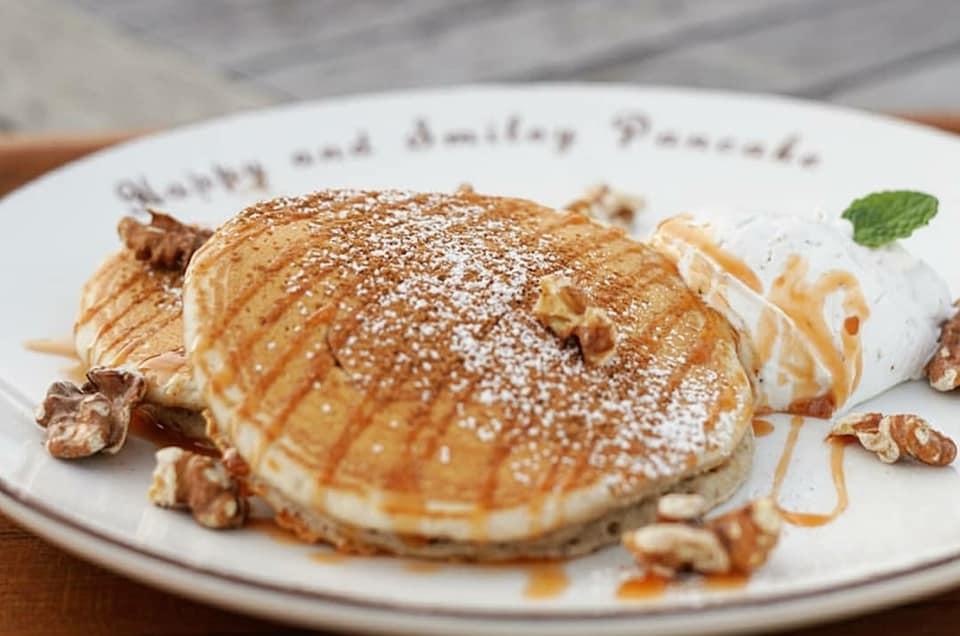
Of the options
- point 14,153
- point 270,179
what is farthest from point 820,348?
point 14,153

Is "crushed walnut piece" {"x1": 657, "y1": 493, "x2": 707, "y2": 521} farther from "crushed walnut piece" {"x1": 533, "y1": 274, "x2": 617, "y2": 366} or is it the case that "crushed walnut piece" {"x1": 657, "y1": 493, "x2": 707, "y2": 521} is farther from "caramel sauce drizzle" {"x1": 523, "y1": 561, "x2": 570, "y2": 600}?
"crushed walnut piece" {"x1": 533, "y1": 274, "x2": 617, "y2": 366}

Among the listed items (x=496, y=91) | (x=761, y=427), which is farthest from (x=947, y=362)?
(x=496, y=91)

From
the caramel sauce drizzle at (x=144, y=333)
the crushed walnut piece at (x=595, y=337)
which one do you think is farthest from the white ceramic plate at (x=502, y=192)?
the crushed walnut piece at (x=595, y=337)

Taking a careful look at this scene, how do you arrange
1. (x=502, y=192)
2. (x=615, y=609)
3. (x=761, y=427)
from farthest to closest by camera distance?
(x=502, y=192)
(x=761, y=427)
(x=615, y=609)

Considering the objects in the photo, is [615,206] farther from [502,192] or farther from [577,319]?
[577,319]

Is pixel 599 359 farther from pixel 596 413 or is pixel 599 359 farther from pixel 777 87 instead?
pixel 777 87

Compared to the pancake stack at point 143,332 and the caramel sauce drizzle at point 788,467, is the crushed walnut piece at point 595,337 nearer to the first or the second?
the caramel sauce drizzle at point 788,467

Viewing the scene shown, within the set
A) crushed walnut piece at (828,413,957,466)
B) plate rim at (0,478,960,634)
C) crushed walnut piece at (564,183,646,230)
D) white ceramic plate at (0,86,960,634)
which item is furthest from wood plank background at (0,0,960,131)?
plate rim at (0,478,960,634)
